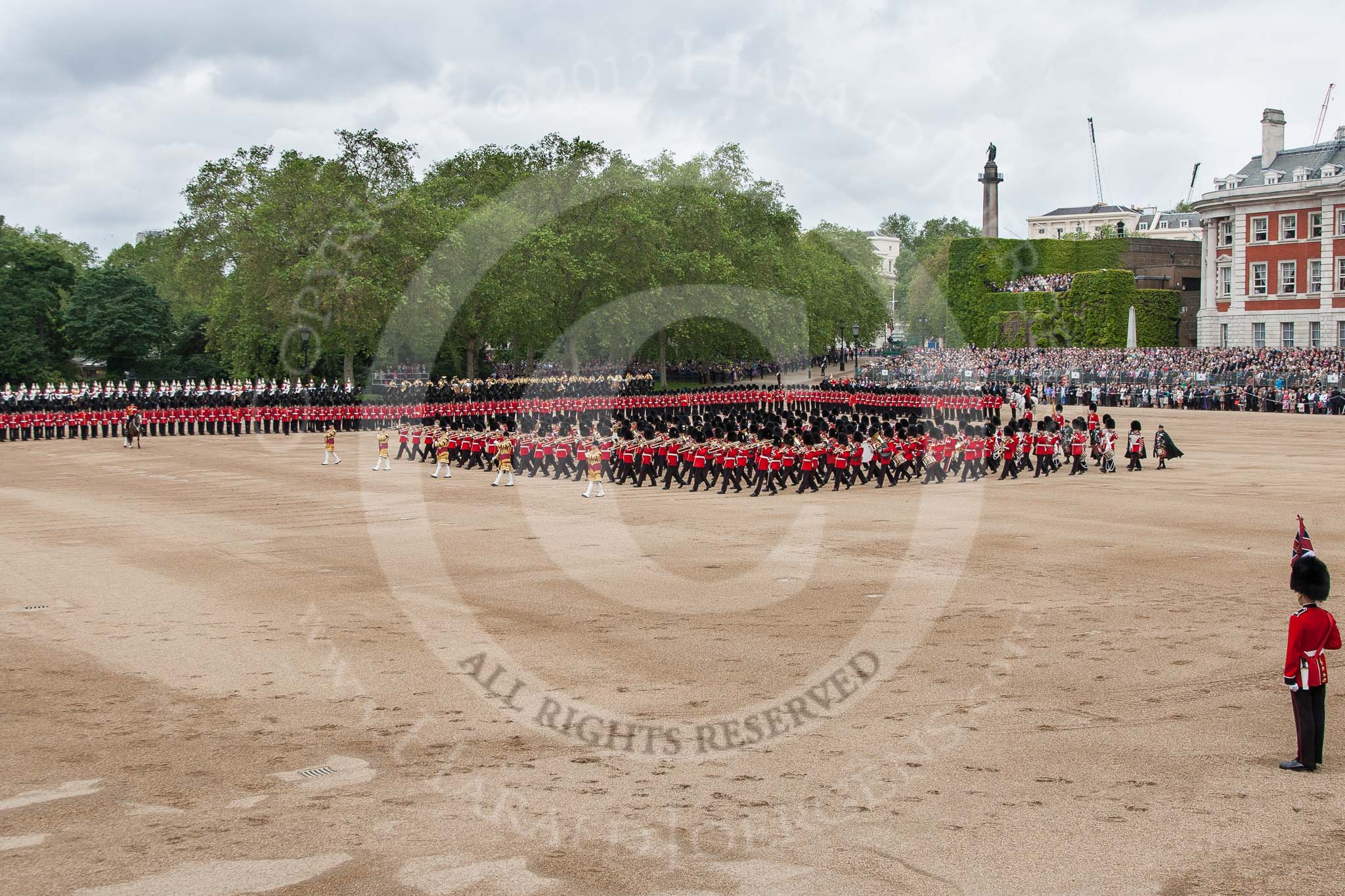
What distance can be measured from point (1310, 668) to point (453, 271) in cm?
4666

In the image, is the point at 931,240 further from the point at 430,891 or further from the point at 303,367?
the point at 430,891

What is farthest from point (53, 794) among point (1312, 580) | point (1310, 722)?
point (1312, 580)

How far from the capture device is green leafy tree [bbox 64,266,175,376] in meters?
65.3

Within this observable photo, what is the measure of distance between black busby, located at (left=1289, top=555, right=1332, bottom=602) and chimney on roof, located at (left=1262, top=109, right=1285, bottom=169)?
Result: 60152 mm

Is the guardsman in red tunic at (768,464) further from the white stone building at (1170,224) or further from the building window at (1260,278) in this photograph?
the white stone building at (1170,224)

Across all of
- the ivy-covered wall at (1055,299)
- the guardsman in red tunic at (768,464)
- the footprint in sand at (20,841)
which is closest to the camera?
the footprint in sand at (20,841)

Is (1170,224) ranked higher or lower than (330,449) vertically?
higher

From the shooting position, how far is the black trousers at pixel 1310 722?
8.15 meters

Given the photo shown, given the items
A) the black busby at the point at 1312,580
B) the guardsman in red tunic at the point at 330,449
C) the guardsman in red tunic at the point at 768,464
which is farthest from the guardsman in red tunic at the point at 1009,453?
the black busby at the point at 1312,580

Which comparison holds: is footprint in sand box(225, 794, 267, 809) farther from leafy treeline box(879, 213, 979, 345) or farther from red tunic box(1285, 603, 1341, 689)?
leafy treeline box(879, 213, 979, 345)

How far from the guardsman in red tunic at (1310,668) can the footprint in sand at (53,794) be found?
7855mm

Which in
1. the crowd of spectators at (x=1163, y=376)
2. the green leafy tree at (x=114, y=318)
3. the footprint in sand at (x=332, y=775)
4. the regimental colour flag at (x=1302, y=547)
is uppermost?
the green leafy tree at (x=114, y=318)

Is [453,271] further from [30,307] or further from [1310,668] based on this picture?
[1310,668]

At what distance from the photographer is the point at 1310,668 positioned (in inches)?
320
